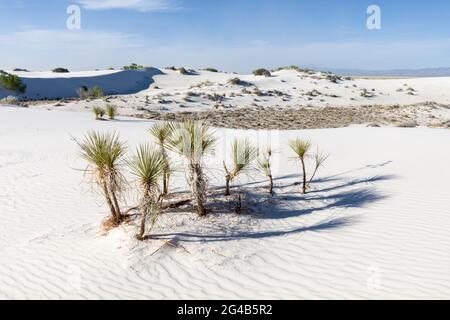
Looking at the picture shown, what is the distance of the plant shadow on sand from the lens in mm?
6832

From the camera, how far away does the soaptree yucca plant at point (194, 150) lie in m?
6.89

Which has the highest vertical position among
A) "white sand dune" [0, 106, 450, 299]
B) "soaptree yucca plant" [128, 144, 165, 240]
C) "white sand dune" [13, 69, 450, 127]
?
"white sand dune" [13, 69, 450, 127]

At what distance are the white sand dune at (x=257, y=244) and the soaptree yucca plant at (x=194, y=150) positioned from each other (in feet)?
1.77

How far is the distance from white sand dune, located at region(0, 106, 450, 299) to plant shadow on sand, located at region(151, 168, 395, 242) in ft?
0.09

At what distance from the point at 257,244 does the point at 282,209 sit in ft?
5.79

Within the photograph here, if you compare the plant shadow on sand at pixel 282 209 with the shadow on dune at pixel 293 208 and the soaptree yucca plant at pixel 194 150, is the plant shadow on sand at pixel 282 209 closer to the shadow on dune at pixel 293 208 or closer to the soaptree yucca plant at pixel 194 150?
the shadow on dune at pixel 293 208

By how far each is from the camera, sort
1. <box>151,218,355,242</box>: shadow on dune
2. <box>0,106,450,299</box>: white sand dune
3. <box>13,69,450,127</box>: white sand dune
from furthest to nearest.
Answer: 1. <box>13,69,450,127</box>: white sand dune
2. <box>151,218,355,242</box>: shadow on dune
3. <box>0,106,450,299</box>: white sand dune

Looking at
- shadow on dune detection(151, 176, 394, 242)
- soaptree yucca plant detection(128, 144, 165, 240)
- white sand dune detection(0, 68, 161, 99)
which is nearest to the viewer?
soaptree yucca plant detection(128, 144, 165, 240)

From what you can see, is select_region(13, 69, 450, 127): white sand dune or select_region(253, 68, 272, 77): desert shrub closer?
select_region(13, 69, 450, 127): white sand dune

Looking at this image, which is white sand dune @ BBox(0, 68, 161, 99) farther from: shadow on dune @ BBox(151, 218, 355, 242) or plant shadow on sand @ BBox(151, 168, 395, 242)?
shadow on dune @ BBox(151, 218, 355, 242)

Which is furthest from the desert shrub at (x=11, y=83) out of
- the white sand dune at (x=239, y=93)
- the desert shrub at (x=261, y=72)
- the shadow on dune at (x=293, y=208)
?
the shadow on dune at (x=293, y=208)

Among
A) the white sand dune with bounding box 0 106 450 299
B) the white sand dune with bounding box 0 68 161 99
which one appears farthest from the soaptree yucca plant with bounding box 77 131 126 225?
the white sand dune with bounding box 0 68 161 99

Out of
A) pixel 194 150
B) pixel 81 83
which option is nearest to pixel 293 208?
pixel 194 150
